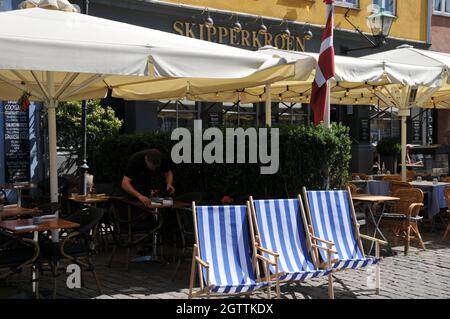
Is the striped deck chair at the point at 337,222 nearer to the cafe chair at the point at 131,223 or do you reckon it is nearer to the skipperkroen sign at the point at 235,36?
the cafe chair at the point at 131,223

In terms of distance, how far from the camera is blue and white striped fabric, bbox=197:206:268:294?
5.32m

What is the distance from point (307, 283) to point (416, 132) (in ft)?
52.5

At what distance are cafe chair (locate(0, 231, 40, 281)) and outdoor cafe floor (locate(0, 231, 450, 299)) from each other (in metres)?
0.48

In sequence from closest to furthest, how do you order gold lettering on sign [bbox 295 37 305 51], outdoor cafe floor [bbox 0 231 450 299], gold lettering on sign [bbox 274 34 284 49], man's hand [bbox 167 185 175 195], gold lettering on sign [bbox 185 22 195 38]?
outdoor cafe floor [bbox 0 231 450 299] < man's hand [bbox 167 185 175 195] < gold lettering on sign [bbox 185 22 195 38] < gold lettering on sign [bbox 274 34 284 49] < gold lettering on sign [bbox 295 37 305 51]

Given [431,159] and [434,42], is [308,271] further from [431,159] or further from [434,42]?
[434,42]

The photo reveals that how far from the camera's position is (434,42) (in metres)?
21.0

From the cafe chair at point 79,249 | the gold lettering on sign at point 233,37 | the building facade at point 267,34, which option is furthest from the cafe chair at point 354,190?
the gold lettering on sign at point 233,37

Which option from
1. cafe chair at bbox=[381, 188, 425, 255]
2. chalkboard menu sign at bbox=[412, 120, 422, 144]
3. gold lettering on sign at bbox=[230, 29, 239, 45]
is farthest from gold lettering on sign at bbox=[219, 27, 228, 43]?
chalkboard menu sign at bbox=[412, 120, 422, 144]

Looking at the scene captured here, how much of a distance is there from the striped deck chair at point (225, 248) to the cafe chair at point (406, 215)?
3.30m

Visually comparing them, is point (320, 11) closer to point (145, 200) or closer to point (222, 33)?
point (222, 33)

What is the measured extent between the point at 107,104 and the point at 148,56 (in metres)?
8.86

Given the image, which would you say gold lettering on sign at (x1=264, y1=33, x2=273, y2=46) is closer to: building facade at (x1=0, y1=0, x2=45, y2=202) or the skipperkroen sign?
the skipperkroen sign

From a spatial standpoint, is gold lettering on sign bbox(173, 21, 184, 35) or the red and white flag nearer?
the red and white flag

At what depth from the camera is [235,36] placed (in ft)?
51.0
